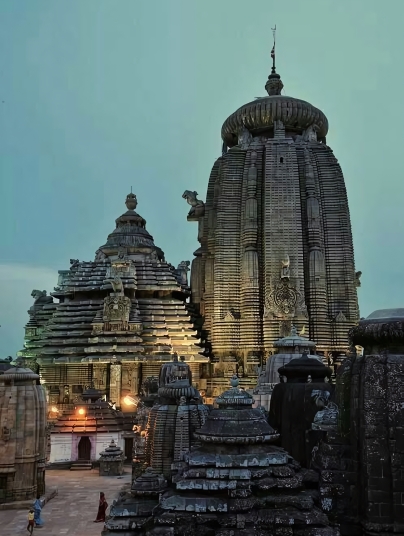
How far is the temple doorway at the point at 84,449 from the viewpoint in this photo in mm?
31312

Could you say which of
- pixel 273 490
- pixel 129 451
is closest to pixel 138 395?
pixel 129 451

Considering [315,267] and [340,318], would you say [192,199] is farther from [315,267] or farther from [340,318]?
[340,318]

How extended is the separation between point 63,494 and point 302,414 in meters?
13.3

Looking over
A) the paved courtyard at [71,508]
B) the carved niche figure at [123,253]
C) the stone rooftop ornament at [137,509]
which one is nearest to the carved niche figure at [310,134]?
the carved niche figure at [123,253]

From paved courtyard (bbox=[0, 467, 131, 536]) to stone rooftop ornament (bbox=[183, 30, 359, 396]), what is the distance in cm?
1459

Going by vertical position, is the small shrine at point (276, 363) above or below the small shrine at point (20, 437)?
above

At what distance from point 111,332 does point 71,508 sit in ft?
67.8

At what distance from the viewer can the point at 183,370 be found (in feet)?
86.3

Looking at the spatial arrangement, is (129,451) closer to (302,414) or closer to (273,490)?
(302,414)

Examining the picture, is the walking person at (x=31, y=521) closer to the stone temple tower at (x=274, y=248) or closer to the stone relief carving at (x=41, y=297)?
the stone temple tower at (x=274, y=248)

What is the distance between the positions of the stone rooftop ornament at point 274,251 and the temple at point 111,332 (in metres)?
2.82

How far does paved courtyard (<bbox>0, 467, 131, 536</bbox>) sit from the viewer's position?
1741cm

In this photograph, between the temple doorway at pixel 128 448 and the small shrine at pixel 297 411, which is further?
the temple doorway at pixel 128 448

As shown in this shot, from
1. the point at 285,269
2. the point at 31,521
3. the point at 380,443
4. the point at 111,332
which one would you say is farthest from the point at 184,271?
the point at 380,443
